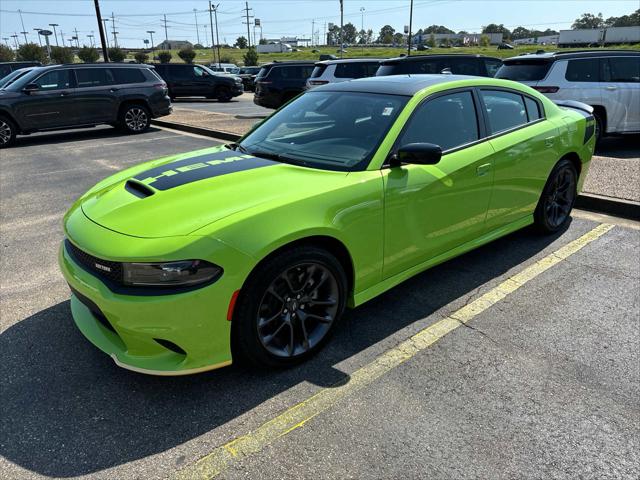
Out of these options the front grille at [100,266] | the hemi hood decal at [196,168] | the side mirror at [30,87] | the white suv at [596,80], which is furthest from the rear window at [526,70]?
the side mirror at [30,87]

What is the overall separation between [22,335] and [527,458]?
124 inches

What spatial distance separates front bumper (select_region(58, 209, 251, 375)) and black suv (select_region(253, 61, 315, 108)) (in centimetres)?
1387

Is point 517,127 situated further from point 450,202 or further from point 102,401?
point 102,401

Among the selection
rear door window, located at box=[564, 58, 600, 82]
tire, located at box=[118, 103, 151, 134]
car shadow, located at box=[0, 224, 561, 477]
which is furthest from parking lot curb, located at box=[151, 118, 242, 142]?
car shadow, located at box=[0, 224, 561, 477]

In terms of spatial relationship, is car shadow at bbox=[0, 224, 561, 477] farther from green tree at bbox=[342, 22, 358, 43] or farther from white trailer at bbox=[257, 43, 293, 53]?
green tree at bbox=[342, 22, 358, 43]

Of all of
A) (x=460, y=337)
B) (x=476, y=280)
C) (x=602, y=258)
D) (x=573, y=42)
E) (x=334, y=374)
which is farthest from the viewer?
(x=573, y=42)

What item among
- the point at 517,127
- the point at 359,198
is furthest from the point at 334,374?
the point at 517,127

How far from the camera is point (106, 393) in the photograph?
2646 mm

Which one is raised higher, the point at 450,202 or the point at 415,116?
the point at 415,116

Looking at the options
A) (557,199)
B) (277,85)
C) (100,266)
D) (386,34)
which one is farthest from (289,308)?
(386,34)

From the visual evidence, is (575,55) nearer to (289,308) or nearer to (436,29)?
(289,308)

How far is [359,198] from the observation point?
288 cm

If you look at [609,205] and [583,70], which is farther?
[583,70]

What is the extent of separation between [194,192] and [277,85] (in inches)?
541
